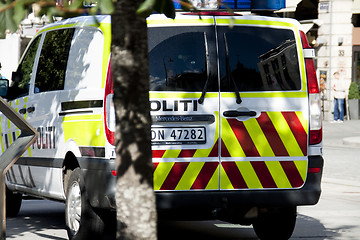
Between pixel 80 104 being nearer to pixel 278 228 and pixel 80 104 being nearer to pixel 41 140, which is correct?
pixel 41 140

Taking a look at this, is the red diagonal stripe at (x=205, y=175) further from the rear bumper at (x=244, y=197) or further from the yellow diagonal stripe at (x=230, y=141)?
the yellow diagonal stripe at (x=230, y=141)

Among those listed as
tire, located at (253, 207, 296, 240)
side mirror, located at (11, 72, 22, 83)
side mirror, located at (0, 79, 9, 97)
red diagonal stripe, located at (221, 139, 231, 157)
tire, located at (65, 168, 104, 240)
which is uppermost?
side mirror, located at (11, 72, 22, 83)

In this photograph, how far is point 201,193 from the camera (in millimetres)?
6484

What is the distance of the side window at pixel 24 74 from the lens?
8.21m

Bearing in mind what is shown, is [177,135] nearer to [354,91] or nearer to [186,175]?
[186,175]

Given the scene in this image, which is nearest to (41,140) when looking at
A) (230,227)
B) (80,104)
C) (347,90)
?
(80,104)

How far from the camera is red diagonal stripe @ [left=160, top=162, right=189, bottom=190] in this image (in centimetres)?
641

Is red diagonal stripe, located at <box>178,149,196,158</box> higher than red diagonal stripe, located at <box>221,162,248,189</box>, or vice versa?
red diagonal stripe, located at <box>178,149,196,158</box>

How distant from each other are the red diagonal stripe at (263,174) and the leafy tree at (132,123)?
2.97 meters

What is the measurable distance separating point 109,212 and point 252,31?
179 centimetres

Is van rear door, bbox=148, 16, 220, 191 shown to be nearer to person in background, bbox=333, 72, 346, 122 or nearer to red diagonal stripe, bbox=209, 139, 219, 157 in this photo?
red diagonal stripe, bbox=209, 139, 219, 157

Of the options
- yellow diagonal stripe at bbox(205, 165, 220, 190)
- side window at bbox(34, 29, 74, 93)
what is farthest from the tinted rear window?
side window at bbox(34, 29, 74, 93)

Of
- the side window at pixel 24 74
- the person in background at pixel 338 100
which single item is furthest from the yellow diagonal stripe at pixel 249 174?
the person in background at pixel 338 100

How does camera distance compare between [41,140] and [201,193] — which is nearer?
[201,193]
